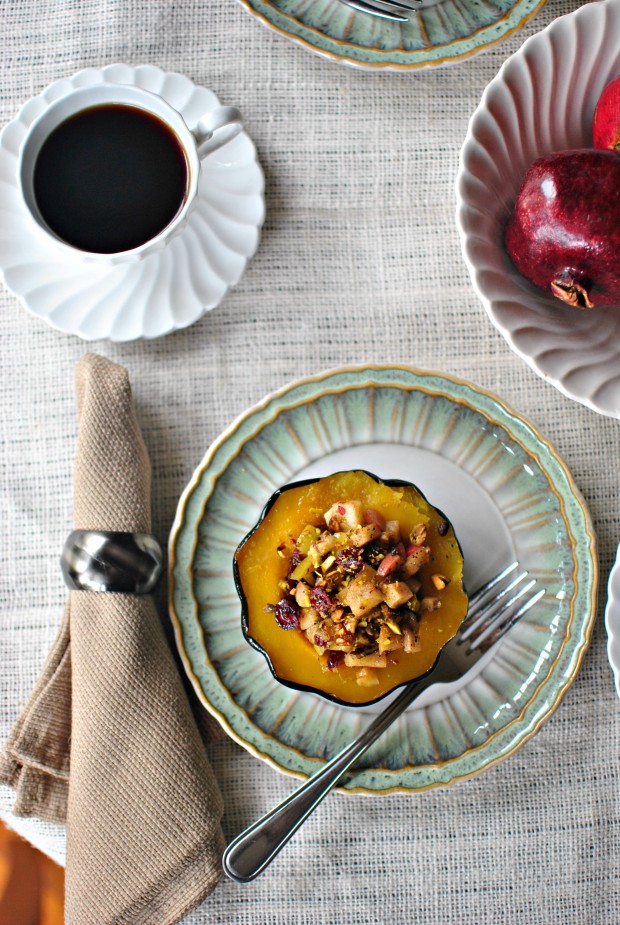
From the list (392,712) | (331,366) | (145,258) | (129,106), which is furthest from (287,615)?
(129,106)

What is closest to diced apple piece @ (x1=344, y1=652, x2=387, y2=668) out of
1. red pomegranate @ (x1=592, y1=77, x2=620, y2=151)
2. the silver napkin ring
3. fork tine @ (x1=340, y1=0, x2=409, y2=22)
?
the silver napkin ring

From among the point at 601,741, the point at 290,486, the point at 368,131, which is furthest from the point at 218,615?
the point at 368,131

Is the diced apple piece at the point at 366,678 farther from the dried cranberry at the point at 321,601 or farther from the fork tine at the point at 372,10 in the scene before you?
the fork tine at the point at 372,10

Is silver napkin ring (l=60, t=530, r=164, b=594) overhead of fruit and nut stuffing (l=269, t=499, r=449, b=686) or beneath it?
beneath

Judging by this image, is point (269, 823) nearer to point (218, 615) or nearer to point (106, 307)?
point (218, 615)

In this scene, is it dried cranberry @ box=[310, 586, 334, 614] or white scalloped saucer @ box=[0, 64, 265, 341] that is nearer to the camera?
dried cranberry @ box=[310, 586, 334, 614]

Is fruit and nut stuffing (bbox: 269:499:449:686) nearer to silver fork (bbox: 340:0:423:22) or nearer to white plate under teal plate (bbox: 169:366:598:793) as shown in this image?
white plate under teal plate (bbox: 169:366:598:793)

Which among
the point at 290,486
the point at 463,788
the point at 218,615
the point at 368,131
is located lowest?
the point at 463,788

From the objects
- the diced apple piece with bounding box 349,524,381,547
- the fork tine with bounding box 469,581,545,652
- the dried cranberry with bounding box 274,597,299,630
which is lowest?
the fork tine with bounding box 469,581,545,652
